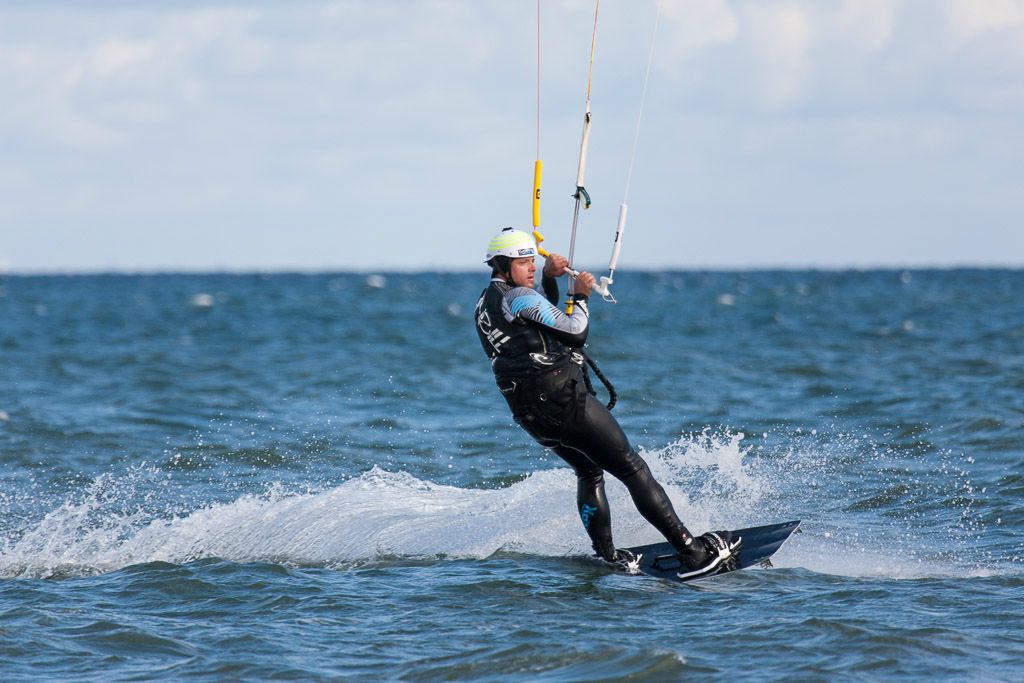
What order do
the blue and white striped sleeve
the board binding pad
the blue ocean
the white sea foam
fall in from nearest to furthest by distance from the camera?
the blue ocean → the blue and white striped sleeve → the board binding pad → the white sea foam

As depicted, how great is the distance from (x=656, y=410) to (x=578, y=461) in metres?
8.10

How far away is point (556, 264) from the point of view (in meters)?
7.32

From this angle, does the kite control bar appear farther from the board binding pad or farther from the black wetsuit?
the board binding pad

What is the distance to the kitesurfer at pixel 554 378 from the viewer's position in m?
7.15

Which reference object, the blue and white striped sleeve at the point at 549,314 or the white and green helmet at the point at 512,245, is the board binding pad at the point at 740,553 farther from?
the white and green helmet at the point at 512,245

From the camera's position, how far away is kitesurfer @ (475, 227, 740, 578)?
715cm

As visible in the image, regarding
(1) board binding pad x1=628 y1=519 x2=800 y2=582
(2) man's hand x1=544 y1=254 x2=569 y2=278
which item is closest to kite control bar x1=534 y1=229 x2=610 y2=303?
(2) man's hand x1=544 y1=254 x2=569 y2=278

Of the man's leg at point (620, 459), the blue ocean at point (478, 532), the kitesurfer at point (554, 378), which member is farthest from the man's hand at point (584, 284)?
the blue ocean at point (478, 532)

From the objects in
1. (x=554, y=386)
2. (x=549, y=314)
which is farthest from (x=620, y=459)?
(x=549, y=314)

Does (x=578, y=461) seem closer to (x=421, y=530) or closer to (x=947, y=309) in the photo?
(x=421, y=530)

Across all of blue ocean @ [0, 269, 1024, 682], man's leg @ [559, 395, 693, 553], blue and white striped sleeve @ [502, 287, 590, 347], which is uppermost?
blue and white striped sleeve @ [502, 287, 590, 347]

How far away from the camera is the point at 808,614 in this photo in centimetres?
642

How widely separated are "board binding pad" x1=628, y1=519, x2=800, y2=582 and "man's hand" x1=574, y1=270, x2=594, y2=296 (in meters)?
1.85

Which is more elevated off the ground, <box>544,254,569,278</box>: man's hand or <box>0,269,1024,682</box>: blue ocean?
<box>544,254,569,278</box>: man's hand
